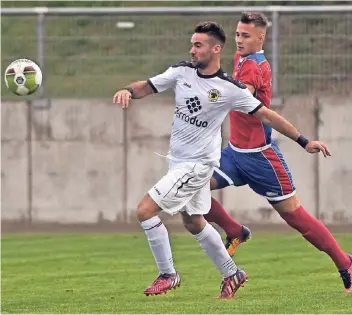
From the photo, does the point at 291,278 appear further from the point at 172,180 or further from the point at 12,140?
the point at 12,140

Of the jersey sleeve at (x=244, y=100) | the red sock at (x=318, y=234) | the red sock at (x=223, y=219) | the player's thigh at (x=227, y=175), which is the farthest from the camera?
the red sock at (x=223, y=219)

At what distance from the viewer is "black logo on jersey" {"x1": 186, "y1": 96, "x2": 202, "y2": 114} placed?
377 inches

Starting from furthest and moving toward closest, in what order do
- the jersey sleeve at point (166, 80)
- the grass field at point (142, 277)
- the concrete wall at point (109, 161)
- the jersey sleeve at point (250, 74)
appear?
the concrete wall at point (109, 161), the jersey sleeve at point (250, 74), the jersey sleeve at point (166, 80), the grass field at point (142, 277)

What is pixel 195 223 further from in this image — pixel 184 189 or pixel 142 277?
pixel 142 277

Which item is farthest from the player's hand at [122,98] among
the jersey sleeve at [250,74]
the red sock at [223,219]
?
the red sock at [223,219]

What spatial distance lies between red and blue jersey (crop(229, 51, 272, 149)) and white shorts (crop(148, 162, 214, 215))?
752 mm

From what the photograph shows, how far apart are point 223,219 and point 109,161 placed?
24.4ft

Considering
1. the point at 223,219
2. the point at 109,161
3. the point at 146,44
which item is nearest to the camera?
the point at 223,219

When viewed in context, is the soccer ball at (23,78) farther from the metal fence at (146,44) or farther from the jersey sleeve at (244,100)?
the metal fence at (146,44)

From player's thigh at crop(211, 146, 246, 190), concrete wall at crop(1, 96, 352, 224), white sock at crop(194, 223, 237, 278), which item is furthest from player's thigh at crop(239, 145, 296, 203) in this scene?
concrete wall at crop(1, 96, 352, 224)

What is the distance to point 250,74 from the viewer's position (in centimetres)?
1007

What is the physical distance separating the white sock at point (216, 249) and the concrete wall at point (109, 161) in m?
7.81

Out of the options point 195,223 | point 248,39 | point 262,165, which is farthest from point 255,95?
point 195,223

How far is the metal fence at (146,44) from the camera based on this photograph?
18.1 meters
